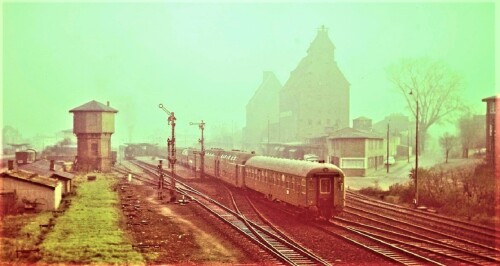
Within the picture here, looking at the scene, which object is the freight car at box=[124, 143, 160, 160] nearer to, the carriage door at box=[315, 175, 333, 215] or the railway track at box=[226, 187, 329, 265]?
the railway track at box=[226, 187, 329, 265]

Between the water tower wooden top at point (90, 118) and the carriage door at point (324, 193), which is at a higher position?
the water tower wooden top at point (90, 118)

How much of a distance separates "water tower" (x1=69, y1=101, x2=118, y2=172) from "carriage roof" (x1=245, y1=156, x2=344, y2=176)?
28732mm

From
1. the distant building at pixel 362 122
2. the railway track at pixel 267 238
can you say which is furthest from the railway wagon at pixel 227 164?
the distant building at pixel 362 122

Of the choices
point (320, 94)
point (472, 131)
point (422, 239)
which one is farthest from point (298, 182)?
point (320, 94)

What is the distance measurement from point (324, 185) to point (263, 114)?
6857cm

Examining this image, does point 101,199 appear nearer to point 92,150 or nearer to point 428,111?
point 92,150

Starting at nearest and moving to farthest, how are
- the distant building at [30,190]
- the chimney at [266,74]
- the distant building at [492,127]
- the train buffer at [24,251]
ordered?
the train buffer at [24,251], the distant building at [30,190], the distant building at [492,127], the chimney at [266,74]

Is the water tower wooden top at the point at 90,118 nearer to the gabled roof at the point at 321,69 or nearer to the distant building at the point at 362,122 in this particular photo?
the gabled roof at the point at 321,69

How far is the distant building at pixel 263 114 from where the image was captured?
9119 cm

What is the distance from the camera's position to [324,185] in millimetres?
26391

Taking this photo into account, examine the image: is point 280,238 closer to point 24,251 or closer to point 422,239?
point 422,239

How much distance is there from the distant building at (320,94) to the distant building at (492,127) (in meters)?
30.2

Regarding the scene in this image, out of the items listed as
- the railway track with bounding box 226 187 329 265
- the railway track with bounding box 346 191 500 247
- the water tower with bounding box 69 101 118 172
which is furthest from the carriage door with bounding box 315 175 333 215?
the water tower with bounding box 69 101 118 172

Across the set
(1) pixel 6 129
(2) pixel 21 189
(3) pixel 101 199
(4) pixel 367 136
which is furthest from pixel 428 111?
(1) pixel 6 129
